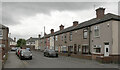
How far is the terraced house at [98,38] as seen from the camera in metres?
21.9

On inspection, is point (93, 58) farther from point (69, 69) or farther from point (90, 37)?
point (69, 69)

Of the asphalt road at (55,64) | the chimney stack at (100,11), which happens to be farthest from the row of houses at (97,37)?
the asphalt road at (55,64)

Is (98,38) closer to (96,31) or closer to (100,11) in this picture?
(96,31)

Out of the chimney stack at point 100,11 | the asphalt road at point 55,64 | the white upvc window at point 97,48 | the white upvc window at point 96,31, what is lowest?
the asphalt road at point 55,64

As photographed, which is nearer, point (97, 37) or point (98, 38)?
point (98, 38)

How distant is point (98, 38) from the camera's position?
24969 millimetres

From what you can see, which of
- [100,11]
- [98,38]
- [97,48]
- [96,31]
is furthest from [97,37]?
[100,11]

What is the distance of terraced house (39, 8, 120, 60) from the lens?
71.9ft

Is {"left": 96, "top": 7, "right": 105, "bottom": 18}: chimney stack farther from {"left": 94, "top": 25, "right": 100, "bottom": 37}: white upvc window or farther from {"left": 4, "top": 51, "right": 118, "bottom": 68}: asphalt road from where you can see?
{"left": 4, "top": 51, "right": 118, "bottom": 68}: asphalt road

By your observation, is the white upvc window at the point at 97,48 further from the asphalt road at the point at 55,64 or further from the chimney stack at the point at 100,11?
the chimney stack at the point at 100,11

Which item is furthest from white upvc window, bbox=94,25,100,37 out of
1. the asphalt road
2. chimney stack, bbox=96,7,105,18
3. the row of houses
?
the asphalt road

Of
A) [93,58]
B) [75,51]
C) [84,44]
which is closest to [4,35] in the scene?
[75,51]

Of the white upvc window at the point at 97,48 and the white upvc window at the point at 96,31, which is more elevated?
the white upvc window at the point at 96,31

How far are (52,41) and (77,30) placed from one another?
18.9 meters
